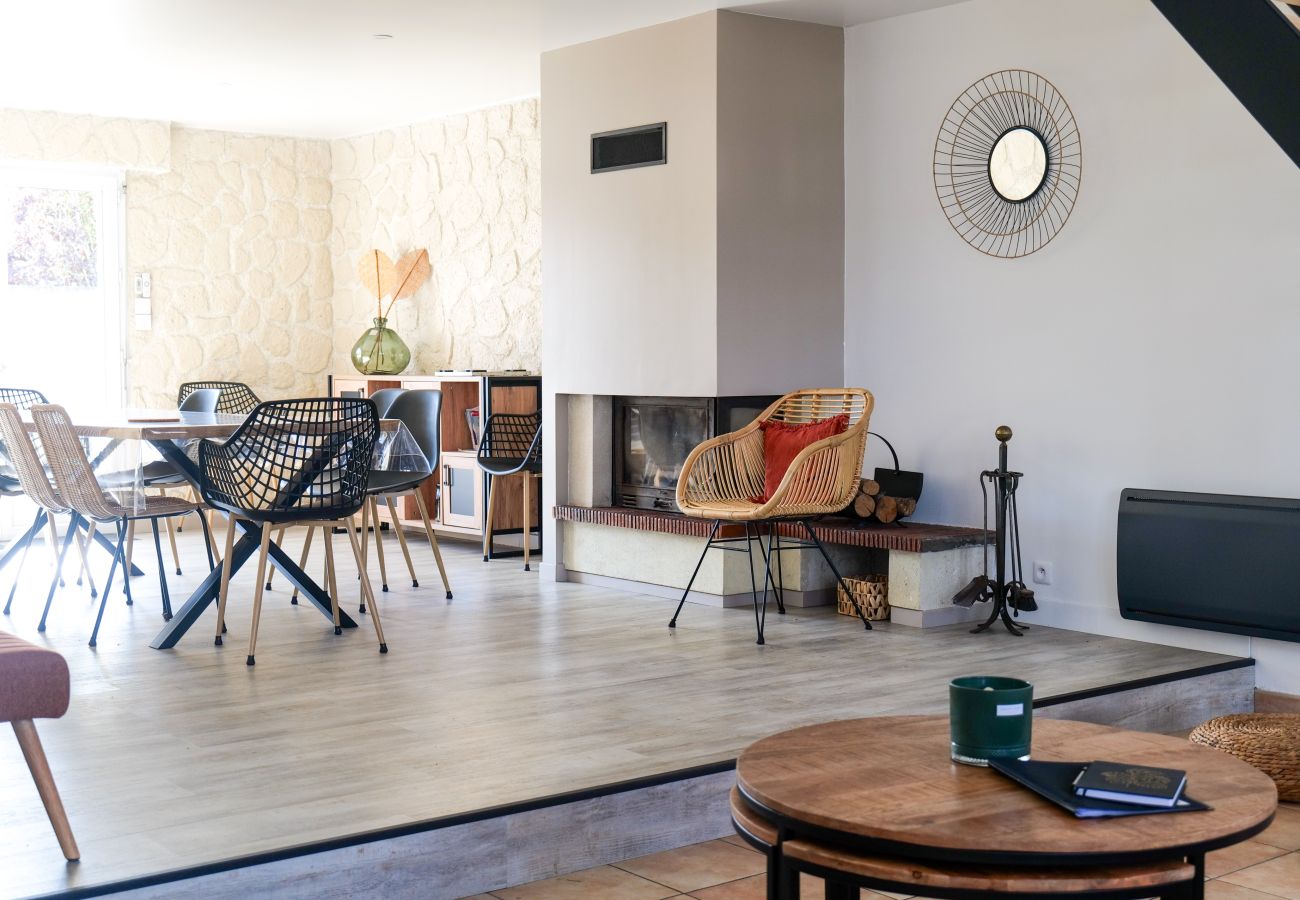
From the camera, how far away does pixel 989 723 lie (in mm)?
2002

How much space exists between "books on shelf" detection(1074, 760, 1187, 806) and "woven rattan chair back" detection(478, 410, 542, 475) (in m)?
5.03

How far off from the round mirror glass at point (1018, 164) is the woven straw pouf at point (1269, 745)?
7.39 ft

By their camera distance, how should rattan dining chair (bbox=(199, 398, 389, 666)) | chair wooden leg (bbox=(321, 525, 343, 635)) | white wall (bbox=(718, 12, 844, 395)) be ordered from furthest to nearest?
white wall (bbox=(718, 12, 844, 395))
chair wooden leg (bbox=(321, 525, 343, 635))
rattan dining chair (bbox=(199, 398, 389, 666))

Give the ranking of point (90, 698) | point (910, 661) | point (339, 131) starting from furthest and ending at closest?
1. point (339, 131)
2. point (910, 661)
3. point (90, 698)

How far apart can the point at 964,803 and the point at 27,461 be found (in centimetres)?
417

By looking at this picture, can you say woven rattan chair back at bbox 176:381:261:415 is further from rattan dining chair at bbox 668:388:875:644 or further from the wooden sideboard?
rattan dining chair at bbox 668:388:875:644

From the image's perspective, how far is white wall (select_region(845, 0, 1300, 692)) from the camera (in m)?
4.67

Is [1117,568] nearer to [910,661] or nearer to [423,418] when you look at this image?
[910,661]

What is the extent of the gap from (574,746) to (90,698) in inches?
62.4

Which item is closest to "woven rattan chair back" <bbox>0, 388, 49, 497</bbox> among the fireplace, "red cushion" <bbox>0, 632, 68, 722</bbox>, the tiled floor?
the fireplace

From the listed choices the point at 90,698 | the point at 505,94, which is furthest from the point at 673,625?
the point at 505,94

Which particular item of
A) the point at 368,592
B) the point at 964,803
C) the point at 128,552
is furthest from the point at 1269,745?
the point at 128,552

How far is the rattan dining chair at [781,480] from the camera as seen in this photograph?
5.09 metres

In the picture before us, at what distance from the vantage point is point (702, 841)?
11.1ft
